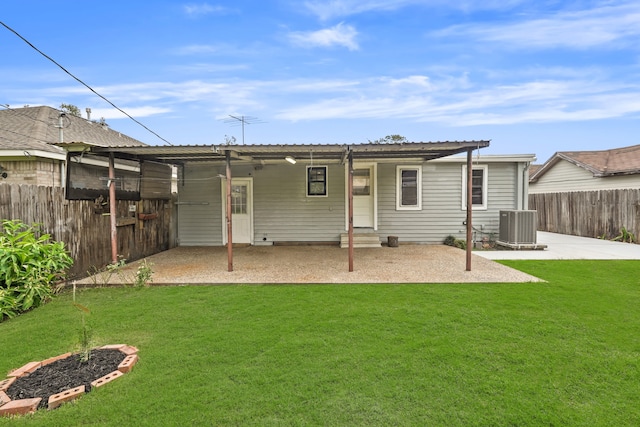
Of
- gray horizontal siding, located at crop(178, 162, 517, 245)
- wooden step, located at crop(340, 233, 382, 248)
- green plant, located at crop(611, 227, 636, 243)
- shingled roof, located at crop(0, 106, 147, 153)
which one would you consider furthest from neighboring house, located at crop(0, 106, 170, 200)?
green plant, located at crop(611, 227, 636, 243)

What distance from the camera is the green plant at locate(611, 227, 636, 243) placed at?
10.0 m

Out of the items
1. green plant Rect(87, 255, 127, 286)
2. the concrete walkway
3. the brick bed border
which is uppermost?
the concrete walkway

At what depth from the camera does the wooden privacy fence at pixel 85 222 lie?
463cm

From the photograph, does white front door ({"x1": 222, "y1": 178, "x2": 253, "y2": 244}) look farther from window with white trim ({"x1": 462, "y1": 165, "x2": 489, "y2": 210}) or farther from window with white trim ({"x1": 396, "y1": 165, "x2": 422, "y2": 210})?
window with white trim ({"x1": 462, "y1": 165, "x2": 489, "y2": 210})

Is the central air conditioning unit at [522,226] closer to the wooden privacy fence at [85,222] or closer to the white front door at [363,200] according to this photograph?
the white front door at [363,200]

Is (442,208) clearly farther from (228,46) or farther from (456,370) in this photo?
(228,46)

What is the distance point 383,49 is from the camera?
11742 mm

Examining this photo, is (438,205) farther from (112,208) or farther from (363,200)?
(112,208)

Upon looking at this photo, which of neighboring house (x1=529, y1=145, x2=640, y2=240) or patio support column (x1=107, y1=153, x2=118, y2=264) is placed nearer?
patio support column (x1=107, y1=153, x2=118, y2=264)

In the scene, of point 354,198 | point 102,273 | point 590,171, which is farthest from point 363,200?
point 590,171

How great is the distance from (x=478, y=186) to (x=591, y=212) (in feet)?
18.0

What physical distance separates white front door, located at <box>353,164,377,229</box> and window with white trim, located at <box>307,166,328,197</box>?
2.98 feet

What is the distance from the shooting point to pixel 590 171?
1295 centimetres

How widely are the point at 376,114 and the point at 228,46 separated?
9891mm
